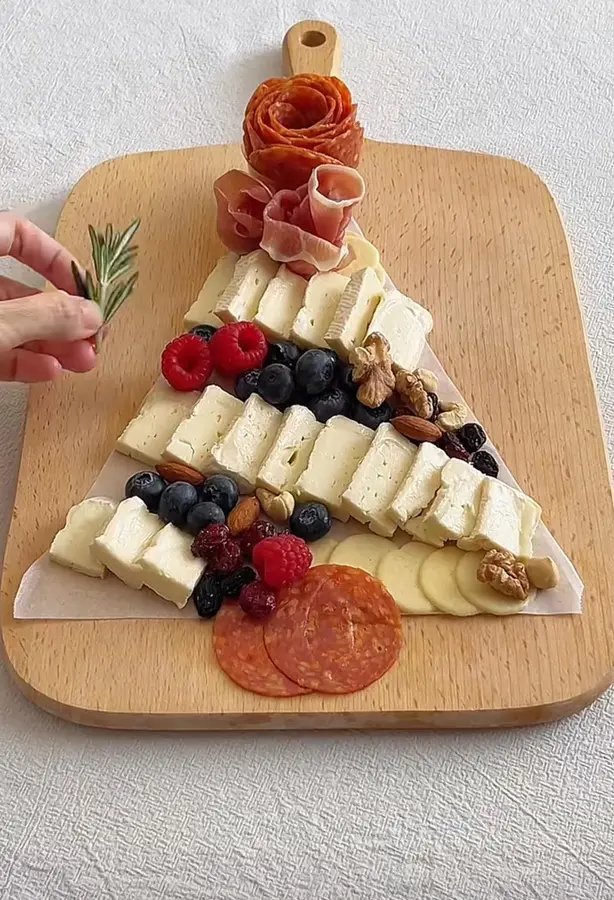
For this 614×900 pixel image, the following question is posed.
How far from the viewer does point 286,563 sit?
140 centimetres

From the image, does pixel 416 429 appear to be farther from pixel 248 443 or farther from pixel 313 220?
pixel 313 220

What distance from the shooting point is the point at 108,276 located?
1680mm

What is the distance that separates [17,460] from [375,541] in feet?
1.95

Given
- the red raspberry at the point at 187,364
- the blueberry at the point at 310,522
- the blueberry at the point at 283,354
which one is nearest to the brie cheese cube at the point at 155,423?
the red raspberry at the point at 187,364

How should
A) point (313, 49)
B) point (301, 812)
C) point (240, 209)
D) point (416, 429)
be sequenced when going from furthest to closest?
point (313, 49) → point (240, 209) → point (416, 429) → point (301, 812)

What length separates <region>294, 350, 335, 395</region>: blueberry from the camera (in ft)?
5.15

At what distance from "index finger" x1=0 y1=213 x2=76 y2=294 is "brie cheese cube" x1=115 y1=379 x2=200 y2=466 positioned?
234 millimetres

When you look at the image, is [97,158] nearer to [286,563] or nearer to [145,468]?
[145,468]

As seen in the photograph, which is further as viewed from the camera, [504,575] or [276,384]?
[276,384]

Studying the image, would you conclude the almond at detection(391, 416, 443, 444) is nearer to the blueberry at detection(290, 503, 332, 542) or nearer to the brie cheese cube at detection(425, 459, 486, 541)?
the brie cheese cube at detection(425, 459, 486, 541)

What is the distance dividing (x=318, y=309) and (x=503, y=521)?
47 cm

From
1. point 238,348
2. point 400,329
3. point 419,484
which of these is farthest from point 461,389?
point 238,348

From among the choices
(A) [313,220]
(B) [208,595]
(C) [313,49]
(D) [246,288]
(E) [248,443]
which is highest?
(C) [313,49]

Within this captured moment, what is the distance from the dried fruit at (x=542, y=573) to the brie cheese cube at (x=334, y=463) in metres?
0.27
